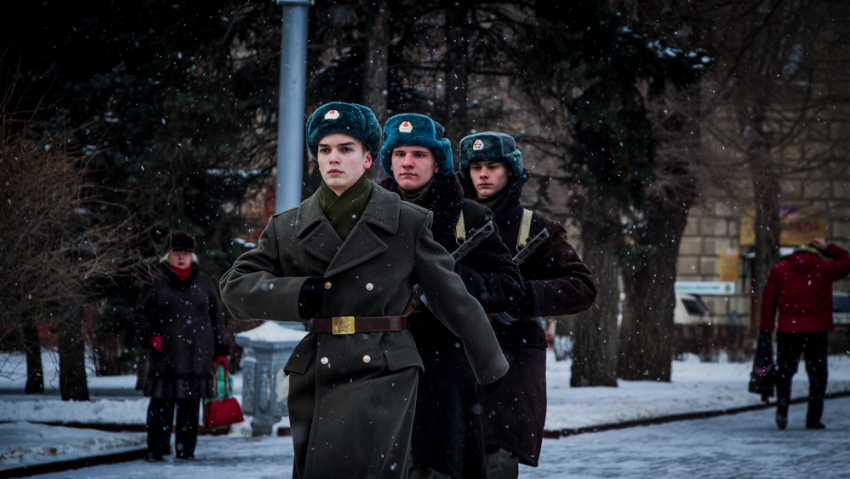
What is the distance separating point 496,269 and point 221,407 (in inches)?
186

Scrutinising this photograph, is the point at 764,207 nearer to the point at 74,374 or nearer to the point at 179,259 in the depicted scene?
the point at 74,374

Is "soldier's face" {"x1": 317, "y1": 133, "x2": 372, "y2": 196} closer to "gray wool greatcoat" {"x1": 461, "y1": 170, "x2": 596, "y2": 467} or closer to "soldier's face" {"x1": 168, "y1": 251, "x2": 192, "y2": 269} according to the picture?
"gray wool greatcoat" {"x1": 461, "y1": 170, "x2": 596, "y2": 467}

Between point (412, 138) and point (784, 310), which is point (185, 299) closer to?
point (412, 138)

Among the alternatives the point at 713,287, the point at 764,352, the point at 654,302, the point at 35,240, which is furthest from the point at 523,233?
the point at 713,287

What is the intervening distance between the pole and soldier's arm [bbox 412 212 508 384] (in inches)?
226

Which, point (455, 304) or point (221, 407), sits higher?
point (455, 304)

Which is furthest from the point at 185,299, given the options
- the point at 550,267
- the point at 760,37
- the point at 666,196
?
the point at 760,37

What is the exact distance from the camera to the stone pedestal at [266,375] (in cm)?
966

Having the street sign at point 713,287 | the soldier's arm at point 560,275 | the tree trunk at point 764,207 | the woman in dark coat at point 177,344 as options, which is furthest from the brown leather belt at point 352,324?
the street sign at point 713,287

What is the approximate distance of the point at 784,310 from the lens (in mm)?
9891

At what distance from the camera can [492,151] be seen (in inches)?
191

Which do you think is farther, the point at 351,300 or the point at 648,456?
the point at 648,456

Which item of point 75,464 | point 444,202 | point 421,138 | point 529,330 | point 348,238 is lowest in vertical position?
point 75,464

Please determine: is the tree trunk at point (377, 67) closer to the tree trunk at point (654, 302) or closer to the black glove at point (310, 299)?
the tree trunk at point (654, 302)
